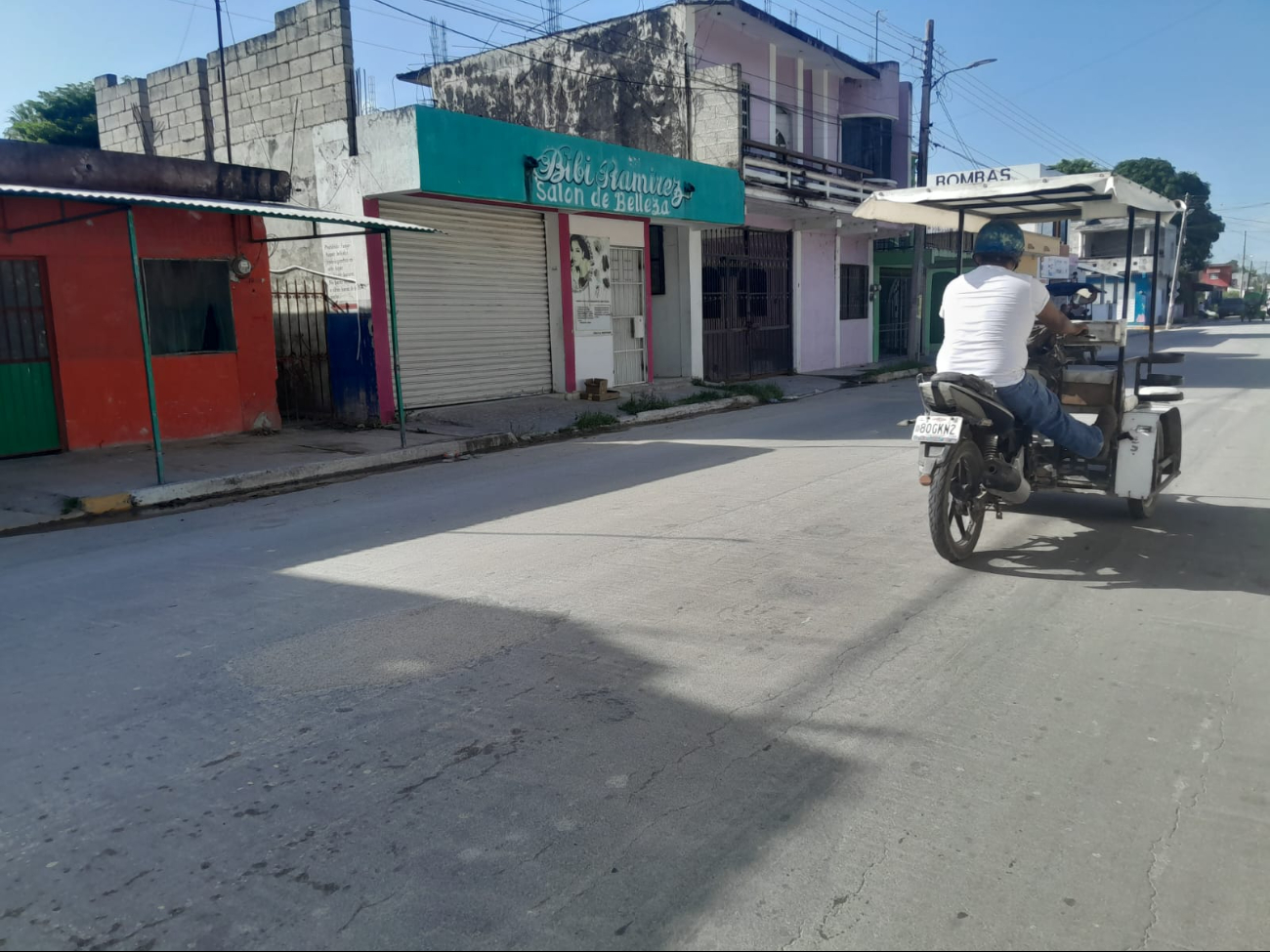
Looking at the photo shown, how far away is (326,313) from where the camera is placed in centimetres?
1453

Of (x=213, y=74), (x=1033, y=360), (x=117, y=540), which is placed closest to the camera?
(x=1033, y=360)

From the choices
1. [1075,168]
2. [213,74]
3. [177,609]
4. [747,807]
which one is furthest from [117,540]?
[1075,168]

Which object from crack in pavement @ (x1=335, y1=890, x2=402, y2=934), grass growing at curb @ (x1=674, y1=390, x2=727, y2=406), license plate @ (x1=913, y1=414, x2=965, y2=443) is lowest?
crack in pavement @ (x1=335, y1=890, x2=402, y2=934)

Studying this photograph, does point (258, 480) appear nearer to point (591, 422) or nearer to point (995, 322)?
point (591, 422)

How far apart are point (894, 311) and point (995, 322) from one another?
26.1m

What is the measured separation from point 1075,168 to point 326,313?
56188mm

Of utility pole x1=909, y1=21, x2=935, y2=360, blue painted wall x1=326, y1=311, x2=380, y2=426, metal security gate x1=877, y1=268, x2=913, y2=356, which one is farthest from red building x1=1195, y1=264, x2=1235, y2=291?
blue painted wall x1=326, y1=311, x2=380, y2=426

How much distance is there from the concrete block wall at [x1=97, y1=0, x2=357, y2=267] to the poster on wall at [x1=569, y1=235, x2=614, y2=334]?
4798 millimetres

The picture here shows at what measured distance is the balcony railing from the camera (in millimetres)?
20938

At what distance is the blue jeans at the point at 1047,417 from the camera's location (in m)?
6.04

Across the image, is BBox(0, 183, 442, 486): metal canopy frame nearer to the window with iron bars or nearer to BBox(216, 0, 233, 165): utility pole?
BBox(216, 0, 233, 165): utility pole

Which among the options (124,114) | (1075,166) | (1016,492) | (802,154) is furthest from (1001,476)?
(1075,166)

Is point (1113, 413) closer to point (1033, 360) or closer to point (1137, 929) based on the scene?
point (1033, 360)

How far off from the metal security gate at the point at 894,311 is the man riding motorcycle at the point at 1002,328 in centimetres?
2433
